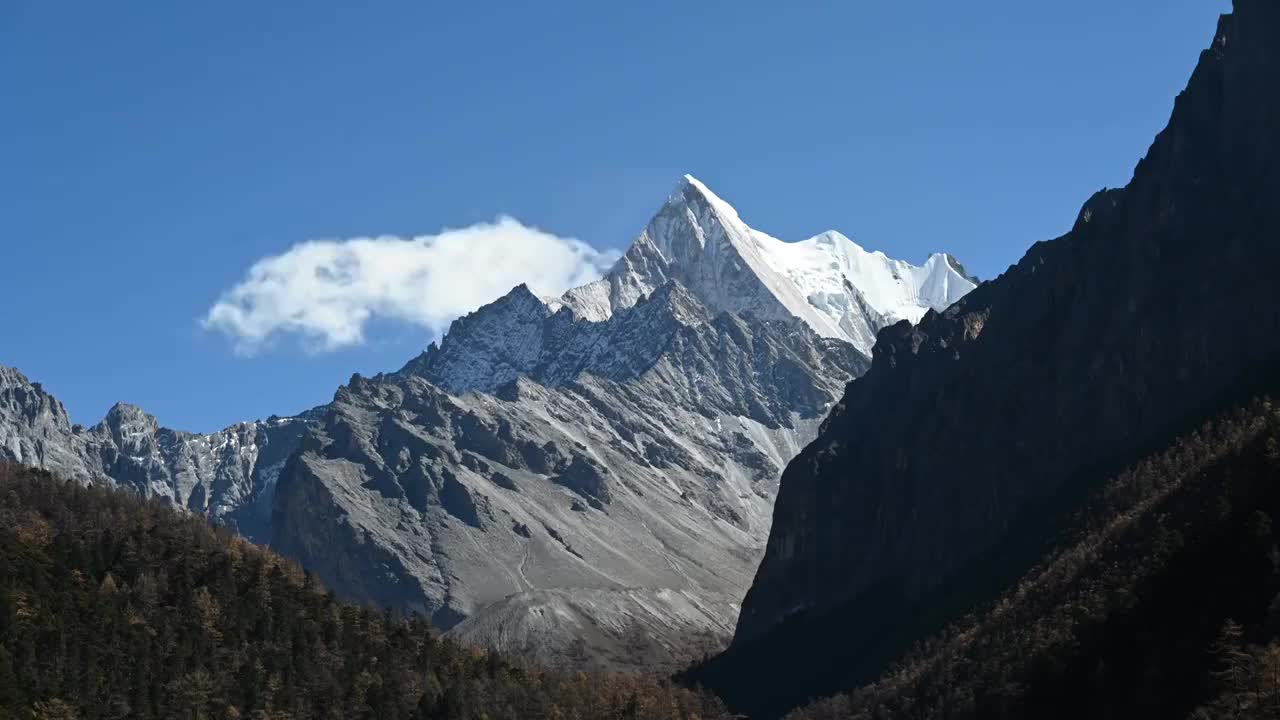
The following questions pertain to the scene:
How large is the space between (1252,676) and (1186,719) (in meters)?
29.6

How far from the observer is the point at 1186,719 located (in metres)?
191

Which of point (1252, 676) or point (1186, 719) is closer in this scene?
point (1252, 676)

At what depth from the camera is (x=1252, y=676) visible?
163m
